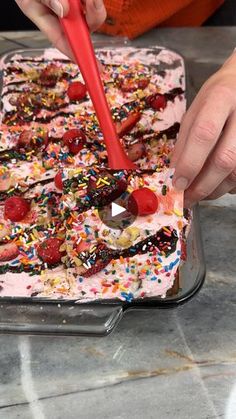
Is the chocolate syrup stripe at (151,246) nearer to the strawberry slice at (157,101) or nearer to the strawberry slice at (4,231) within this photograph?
the strawberry slice at (4,231)

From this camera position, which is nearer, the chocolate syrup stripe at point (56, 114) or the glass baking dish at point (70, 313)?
the glass baking dish at point (70, 313)

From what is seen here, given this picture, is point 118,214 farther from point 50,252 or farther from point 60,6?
point 60,6

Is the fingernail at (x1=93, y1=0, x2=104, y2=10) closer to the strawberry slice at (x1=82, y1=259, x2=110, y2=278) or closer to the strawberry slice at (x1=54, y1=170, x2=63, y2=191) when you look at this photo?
the strawberry slice at (x1=54, y1=170, x2=63, y2=191)

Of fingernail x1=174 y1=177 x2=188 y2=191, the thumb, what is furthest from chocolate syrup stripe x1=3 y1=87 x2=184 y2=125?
fingernail x1=174 y1=177 x2=188 y2=191

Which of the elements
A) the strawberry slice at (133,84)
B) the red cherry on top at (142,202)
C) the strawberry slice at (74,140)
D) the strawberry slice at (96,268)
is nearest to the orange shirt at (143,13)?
the strawberry slice at (133,84)

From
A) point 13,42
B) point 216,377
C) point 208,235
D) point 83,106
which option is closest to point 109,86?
point 83,106

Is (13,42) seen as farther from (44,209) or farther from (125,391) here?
(125,391)
